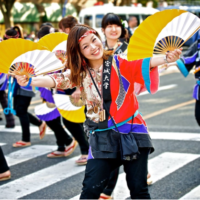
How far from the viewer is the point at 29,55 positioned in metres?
3.05

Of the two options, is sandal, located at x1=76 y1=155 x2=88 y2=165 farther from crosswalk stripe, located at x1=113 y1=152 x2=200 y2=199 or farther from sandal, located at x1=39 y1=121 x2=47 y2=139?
sandal, located at x1=39 y1=121 x2=47 y2=139

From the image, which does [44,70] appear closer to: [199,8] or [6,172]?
[6,172]

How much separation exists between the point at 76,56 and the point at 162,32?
674mm

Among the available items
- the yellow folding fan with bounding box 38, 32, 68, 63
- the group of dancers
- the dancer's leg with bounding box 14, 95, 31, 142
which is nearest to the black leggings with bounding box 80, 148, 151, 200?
the group of dancers

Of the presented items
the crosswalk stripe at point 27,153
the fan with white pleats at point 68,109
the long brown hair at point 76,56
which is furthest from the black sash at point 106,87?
the crosswalk stripe at point 27,153

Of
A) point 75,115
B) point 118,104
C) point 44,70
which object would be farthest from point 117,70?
point 75,115

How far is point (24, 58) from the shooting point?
3.05m

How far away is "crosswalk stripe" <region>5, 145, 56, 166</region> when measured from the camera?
5453 mm

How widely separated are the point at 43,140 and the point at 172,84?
641cm

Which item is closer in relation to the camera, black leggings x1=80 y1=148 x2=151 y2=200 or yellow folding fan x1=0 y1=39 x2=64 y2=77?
black leggings x1=80 y1=148 x2=151 y2=200

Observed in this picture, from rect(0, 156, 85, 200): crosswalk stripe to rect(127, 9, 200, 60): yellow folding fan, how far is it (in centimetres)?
223

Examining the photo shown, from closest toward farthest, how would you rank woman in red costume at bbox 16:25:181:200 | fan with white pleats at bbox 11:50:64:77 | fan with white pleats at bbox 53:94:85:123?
woman in red costume at bbox 16:25:181:200 < fan with white pleats at bbox 11:50:64:77 < fan with white pleats at bbox 53:94:85:123

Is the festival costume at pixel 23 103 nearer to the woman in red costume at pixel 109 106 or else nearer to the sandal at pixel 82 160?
the sandal at pixel 82 160

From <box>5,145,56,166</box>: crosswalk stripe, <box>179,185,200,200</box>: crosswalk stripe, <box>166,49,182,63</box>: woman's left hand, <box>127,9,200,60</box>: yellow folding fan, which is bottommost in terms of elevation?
<box>179,185,200,200</box>: crosswalk stripe
